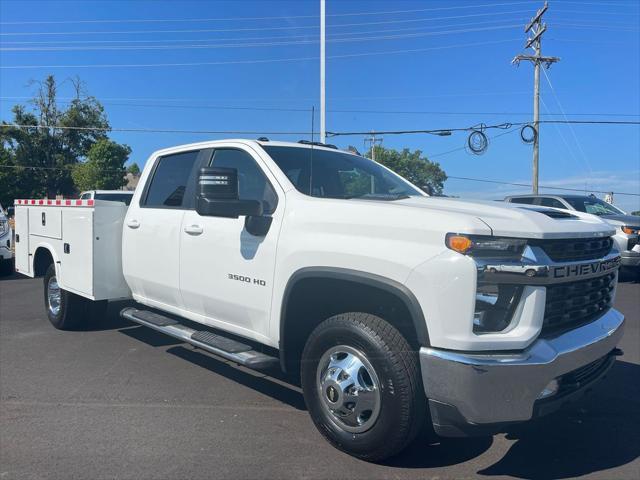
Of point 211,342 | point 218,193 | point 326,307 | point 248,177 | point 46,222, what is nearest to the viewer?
point 218,193

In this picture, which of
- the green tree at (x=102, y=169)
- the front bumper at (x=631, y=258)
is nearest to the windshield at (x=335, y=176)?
the front bumper at (x=631, y=258)

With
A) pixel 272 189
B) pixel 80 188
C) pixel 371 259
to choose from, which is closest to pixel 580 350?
pixel 371 259

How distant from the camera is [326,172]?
172 inches

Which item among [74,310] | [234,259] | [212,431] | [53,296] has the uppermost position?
[234,259]

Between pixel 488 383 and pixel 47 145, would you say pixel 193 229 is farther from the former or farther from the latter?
pixel 47 145

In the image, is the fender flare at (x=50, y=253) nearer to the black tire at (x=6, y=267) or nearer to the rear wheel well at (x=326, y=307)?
the rear wheel well at (x=326, y=307)

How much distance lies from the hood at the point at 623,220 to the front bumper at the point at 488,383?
9315mm

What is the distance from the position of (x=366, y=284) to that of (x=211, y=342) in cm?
163

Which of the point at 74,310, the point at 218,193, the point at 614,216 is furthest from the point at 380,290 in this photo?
the point at 614,216

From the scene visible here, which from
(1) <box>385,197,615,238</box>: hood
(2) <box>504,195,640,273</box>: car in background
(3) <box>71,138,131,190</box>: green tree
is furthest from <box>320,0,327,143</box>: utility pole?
(3) <box>71,138,131,190</box>: green tree

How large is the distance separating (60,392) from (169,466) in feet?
5.98

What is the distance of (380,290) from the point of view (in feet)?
10.5

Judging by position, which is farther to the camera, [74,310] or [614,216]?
[614,216]

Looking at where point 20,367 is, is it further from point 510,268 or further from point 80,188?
point 80,188
